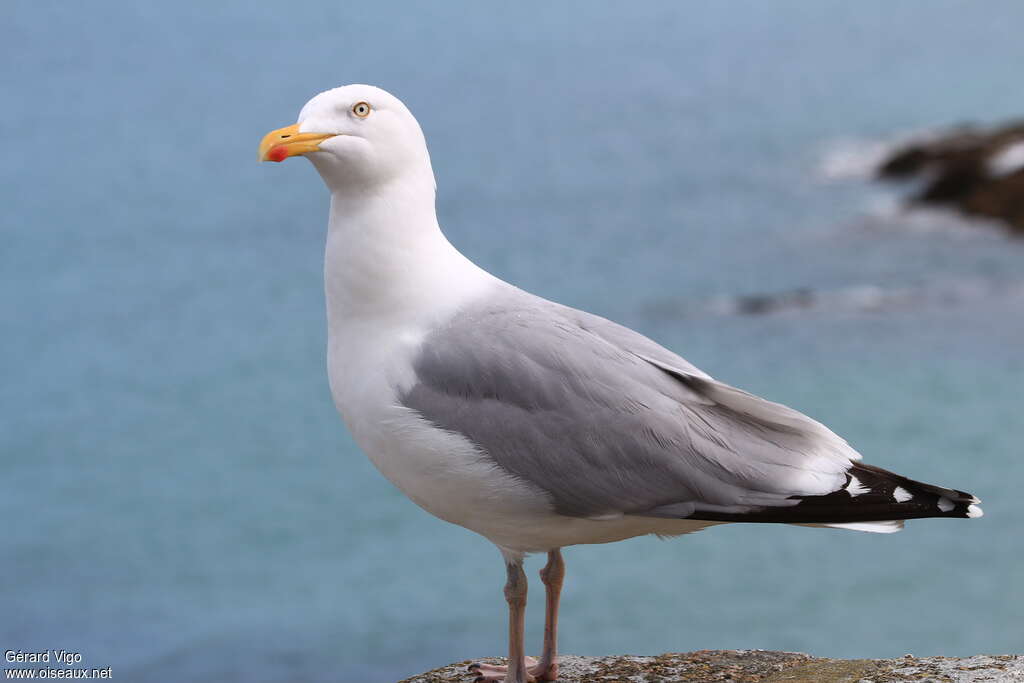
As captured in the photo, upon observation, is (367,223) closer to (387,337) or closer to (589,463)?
(387,337)

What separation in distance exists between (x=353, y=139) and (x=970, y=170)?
8.97 meters

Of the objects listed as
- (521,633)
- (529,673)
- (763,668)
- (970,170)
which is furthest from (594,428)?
(970,170)

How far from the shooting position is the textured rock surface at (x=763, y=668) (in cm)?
386

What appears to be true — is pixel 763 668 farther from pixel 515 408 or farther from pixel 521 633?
pixel 515 408

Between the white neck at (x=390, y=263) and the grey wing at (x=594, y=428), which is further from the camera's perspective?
the white neck at (x=390, y=263)

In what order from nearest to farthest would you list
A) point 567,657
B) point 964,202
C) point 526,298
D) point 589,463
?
point 589,463, point 526,298, point 567,657, point 964,202

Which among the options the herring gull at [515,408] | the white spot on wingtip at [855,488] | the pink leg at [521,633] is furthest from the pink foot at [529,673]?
the white spot on wingtip at [855,488]

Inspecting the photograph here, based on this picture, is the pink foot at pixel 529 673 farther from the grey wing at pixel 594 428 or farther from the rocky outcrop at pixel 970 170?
the rocky outcrop at pixel 970 170

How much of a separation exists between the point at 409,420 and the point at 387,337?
253mm

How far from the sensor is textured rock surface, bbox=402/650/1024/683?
12.7ft

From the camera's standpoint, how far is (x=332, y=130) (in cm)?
362

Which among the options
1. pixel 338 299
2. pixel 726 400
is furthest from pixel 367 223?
pixel 726 400

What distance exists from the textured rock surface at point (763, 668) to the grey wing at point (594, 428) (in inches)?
27.0

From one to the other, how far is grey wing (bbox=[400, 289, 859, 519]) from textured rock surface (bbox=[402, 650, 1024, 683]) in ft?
2.25
